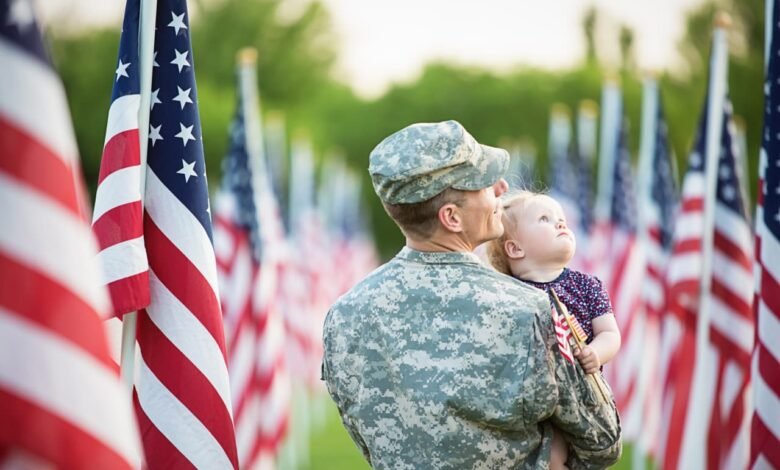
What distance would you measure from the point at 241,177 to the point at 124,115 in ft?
20.4

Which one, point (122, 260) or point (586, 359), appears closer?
point (586, 359)

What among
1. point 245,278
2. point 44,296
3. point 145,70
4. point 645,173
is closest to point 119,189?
point 145,70

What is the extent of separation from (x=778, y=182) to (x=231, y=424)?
3040 mm

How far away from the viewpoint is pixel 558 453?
3.92 meters

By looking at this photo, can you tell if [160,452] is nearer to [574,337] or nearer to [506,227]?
[506,227]

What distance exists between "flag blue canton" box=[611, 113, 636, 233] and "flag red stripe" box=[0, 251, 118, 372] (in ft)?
40.8

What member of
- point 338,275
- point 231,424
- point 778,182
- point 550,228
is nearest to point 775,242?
point 778,182

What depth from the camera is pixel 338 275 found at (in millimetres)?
28328

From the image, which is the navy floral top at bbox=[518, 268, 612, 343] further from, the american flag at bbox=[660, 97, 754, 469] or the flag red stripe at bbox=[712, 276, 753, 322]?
the flag red stripe at bbox=[712, 276, 753, 322]

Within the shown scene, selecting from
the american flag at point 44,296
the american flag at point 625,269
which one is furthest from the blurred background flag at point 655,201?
the american flag at point 44,296

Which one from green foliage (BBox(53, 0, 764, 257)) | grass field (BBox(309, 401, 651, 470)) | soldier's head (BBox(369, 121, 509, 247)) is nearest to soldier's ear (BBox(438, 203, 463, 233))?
soldier's head (BBox(369, 121, 509, 247))

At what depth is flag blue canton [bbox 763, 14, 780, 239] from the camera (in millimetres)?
6121

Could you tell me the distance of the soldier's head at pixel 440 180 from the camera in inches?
154

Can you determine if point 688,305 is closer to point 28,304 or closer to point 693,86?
point 28,304
